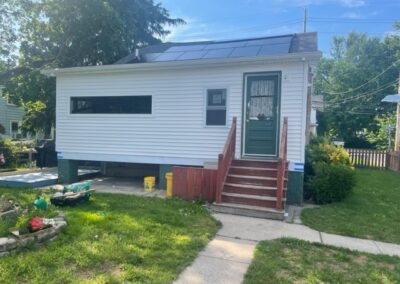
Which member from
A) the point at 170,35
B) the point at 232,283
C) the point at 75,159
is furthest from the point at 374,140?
the point at 232,283

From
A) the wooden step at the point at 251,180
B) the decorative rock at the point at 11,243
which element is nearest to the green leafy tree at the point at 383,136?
the wooden step at the point at 251,180

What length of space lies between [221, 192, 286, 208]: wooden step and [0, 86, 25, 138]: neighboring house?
20867 mm


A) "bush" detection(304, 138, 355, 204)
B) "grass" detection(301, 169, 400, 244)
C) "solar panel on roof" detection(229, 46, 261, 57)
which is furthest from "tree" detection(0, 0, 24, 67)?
"grass" detection(301, 169, 400, 244)

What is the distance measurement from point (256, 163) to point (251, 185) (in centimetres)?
76

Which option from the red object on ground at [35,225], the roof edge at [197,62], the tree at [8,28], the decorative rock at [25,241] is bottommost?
the decorative rock at [25,241]

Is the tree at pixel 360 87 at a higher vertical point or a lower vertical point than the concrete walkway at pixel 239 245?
higher

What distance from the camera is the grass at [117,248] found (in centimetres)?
325

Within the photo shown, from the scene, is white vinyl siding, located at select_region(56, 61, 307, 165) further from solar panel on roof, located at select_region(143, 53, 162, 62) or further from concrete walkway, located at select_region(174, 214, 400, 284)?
concrete walkway, located at select_region(174, 214, 400, 284)

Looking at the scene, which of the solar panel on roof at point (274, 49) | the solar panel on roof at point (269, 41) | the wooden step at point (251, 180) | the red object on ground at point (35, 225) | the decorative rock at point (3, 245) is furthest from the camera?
the solar panel on roof at point (269, 41)

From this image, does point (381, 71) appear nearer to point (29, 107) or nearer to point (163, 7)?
point (163, 7)

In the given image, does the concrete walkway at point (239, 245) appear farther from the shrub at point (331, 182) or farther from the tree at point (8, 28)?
the tree at point (8, 28)

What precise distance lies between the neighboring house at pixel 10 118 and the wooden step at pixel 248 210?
68.7 feet

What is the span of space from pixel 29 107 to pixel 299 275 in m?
17.4

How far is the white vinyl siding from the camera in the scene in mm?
7270
